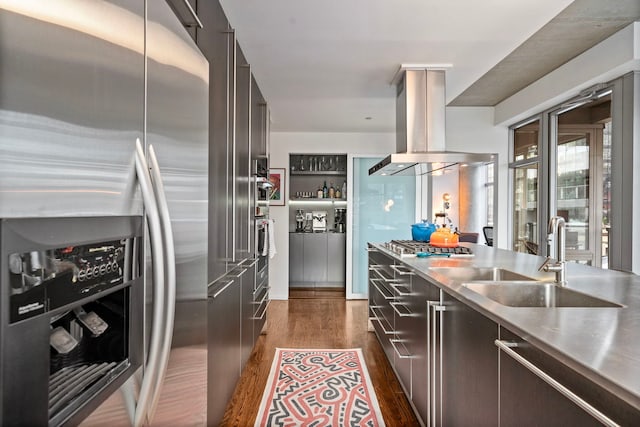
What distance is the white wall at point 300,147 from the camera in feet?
19.6

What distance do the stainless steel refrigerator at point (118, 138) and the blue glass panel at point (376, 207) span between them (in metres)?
4.80

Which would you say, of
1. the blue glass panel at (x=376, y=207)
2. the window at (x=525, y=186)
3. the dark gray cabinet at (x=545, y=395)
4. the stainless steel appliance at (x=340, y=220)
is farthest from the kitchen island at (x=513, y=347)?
the stainless steel appliance at (x=340, y=220)

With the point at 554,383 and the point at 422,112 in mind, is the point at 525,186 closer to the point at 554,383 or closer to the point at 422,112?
the point at 422,112

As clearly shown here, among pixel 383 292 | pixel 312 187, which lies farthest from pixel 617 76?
pixel 312 187

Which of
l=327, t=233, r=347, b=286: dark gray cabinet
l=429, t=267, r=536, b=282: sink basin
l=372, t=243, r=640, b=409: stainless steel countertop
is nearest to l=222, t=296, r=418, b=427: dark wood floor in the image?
l=327, t=233, r=347, b=286: dark gray cabinet

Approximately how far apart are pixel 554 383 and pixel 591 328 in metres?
0.28

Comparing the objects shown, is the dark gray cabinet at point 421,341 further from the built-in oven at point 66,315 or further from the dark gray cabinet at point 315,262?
the dark gray cabinet at point 315,262

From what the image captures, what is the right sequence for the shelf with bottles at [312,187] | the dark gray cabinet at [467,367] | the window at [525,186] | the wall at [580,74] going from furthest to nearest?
the shelf with bottles at [312,187] < the window at [525,186] < the wall at [580,74] < the dark gray cabinet at [467,367]

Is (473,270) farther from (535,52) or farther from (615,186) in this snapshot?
(535,52)

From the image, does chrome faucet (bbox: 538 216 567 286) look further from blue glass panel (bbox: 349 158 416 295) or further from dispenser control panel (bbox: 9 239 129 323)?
blue glass panel (bbox: 349 158 416 295)

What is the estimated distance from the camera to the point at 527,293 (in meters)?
1.85

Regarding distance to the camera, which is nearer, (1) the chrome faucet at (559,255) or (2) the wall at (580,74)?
(1) the chrome faucet at (559,255)

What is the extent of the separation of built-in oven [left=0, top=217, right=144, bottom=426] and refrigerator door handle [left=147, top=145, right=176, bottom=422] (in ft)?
0.21

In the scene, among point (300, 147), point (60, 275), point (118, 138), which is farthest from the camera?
point (300, 147)
